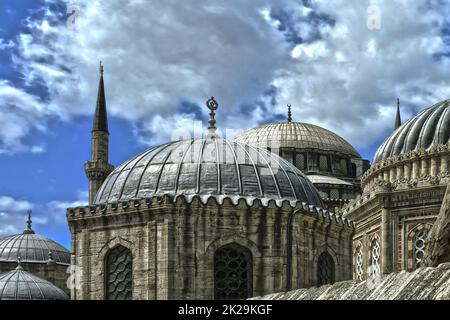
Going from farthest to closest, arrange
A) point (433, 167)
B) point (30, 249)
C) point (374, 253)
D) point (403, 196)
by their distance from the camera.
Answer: point (30, 249) < point (374, 253) < point (433, 167) < point (403, 196)

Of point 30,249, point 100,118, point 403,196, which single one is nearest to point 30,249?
point 30,249

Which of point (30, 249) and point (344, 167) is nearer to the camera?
point (344, 167)

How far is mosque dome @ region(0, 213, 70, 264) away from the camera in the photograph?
62.8 meters

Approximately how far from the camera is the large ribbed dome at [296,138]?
58.3m

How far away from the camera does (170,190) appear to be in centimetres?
2470

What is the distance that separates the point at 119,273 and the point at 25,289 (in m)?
21.0

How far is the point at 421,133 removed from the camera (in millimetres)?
48125

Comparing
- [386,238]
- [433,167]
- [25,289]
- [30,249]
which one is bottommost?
[25,289]

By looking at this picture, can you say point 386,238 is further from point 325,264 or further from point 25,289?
point 325,264

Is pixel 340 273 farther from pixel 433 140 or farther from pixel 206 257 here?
pixel 433 140

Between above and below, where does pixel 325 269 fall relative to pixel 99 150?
below

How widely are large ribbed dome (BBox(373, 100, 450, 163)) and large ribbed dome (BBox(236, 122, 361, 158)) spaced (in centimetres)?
854

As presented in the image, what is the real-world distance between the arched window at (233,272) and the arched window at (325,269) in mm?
1968

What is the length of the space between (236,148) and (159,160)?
5.87 ft
